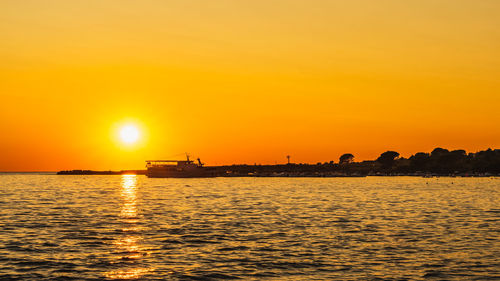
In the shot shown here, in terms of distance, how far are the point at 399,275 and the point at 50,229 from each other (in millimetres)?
31806

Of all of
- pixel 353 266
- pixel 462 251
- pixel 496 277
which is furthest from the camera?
pixel 462 251

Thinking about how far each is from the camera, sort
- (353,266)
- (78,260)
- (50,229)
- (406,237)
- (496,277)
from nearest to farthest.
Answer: (496,277), (353,266), (78,260), (406,237), (50,229)

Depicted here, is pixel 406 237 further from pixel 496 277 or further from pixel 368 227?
pixel 496 277

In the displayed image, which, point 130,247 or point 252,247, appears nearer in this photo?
point 252,247

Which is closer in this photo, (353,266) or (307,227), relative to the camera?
(353,266)

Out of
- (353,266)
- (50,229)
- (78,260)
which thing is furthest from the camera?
(50,229)

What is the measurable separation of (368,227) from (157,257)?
72.9 ft

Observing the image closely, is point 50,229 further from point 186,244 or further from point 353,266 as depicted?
point 353,266

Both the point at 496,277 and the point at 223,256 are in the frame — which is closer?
the point at 496,277

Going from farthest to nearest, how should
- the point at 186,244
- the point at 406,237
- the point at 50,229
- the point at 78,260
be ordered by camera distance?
the point at 50,229 → the point at 406,237 → the point at 186,244 → the point at 78,260

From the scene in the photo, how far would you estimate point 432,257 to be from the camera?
33688 millimetres

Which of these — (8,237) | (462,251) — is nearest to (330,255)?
(462,251)

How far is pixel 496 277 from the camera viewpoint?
27.9 m

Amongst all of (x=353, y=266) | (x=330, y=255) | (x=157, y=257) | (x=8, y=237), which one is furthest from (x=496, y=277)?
(x=8, y=237)
